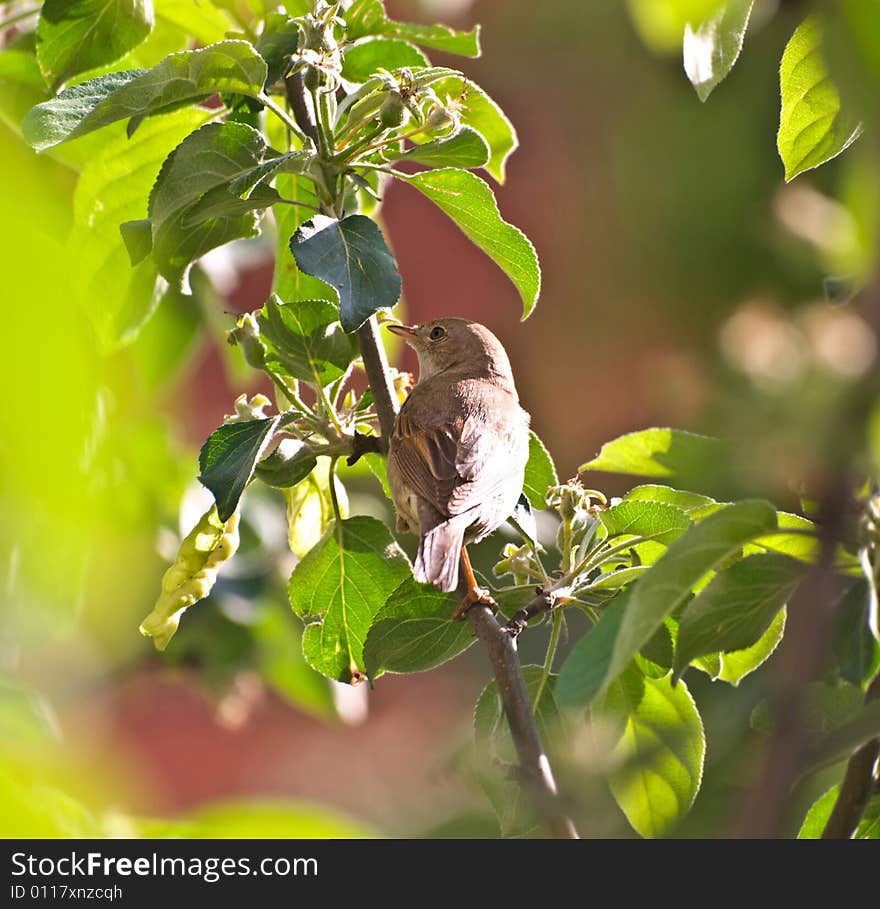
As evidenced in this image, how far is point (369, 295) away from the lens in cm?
173

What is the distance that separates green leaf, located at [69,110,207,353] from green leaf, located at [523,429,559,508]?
0.78m

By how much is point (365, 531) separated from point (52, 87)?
937 mm

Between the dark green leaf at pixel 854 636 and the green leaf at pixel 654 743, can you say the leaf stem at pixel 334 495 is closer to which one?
the green leaf at pixel 654 743

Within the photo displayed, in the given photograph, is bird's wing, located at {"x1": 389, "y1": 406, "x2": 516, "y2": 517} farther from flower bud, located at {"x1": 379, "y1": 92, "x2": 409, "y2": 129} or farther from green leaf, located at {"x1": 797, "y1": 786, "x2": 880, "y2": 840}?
green leaf, located at {"x1": 797, "y1": 786, "x2": 880, "y2": 840}

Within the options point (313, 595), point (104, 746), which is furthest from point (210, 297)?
point (104, 746)

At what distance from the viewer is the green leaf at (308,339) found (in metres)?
1.91

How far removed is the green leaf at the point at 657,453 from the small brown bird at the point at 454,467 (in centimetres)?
24

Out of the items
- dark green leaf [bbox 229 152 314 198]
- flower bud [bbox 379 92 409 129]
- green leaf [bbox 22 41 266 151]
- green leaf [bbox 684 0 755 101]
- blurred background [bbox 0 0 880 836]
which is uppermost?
green leaf [bbox 684 0 755 101]

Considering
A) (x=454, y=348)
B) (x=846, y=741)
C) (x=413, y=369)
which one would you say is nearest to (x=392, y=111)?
(x=846, y=741)

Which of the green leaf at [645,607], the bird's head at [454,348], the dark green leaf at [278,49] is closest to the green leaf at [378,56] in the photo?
the dark green leaf at [278,49]

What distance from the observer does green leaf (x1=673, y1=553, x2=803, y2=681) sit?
1455 mm

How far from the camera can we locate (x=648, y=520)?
5.87 ft

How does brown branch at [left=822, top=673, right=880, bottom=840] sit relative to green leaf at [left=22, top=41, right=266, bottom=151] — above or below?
below

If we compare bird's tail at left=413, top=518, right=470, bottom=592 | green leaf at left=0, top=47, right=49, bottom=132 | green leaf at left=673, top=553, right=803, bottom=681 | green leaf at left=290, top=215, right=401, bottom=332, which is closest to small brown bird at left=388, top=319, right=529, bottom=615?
bird's tail at left=413, top=518, right=470, bottom=592
